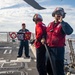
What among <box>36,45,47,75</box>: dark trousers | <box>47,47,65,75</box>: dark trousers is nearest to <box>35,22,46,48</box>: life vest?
<box>36,45,47,75</box>: dark trousers

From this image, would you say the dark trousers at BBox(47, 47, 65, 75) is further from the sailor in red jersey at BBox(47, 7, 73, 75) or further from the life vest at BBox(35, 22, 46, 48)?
the life vest at BBox(35, 22, 46, 48)

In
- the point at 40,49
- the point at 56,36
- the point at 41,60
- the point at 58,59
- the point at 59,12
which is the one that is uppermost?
the point at 59,12

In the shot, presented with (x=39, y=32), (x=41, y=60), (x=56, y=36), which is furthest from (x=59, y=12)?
(x=41, y=60)

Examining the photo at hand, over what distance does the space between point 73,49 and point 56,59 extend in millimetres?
5358

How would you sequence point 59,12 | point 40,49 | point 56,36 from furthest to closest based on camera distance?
point 40,49, point 56,36, point 59,12

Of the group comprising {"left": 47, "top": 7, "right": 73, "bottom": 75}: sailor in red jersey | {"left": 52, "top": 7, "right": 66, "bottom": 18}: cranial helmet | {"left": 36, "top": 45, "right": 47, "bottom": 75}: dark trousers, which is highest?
{"left": 52, "top": 7, "right": 66, "bottom": 18}: cranial helmet

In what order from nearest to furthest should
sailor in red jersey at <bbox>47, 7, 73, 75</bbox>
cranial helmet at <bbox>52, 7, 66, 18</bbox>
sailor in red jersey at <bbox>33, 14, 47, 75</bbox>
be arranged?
cranial helmet at <bbox>52, 7, 66, 18</bbox>
sailor in red jersey at <bbox>47, 7, 73, 75</bbox>
sailor in red jersey at <bbox>33, 14, 47, 75</bbox>

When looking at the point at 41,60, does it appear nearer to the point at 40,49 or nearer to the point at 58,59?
the point at 40,49

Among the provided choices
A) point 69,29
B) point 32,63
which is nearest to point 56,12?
point 69,29

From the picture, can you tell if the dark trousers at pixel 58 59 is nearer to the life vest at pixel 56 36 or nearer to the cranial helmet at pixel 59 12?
the life vest at pixel 56 36

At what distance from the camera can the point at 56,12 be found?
685 centimetres

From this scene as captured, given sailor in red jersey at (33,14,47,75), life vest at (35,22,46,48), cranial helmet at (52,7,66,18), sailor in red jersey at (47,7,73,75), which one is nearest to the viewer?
cranial helmet at (52,7,66,18)

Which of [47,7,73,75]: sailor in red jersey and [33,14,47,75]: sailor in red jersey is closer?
[47,7,73,75]: sailor in red jersey

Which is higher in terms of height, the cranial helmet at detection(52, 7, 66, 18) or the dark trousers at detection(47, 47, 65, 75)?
the cranial helmet at detection(52, 7, 66, 18)
